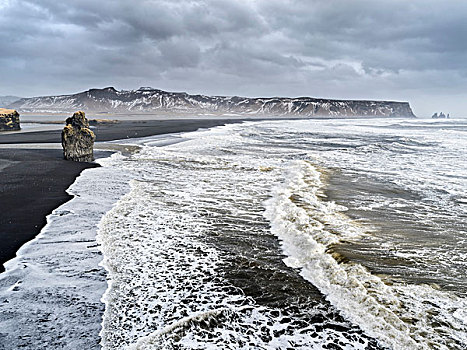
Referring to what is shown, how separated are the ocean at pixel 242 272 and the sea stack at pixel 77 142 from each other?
670 centimetres

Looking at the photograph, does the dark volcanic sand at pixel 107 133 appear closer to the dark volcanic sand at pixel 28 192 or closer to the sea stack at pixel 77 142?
the dark volcanic sand at pixel 28 192

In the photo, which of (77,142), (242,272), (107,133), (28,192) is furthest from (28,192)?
(107,133)

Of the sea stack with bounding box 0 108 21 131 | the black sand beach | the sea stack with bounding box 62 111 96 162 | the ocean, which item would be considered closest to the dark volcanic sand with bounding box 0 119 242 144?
the sea stack with bounding box 0 108 21 131

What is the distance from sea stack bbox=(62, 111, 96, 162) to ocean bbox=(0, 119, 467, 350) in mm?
6699

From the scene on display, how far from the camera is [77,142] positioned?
17203 millimetres

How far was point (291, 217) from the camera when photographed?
845cm

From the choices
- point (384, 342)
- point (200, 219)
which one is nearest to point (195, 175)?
point (200, 219)

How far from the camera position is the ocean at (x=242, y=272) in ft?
13.0

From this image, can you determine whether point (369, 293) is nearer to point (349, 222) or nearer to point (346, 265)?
point (346, 265)

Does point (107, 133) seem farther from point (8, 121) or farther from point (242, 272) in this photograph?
point (242, 272)

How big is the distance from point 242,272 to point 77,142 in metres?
14.6

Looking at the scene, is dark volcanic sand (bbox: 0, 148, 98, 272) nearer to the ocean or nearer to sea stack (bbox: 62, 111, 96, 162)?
the ocean

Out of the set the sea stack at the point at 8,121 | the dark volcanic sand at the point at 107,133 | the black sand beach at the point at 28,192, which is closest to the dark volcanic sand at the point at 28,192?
the black sand beach at the point at 28,192

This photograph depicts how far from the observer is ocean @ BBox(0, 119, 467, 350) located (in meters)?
3.96
